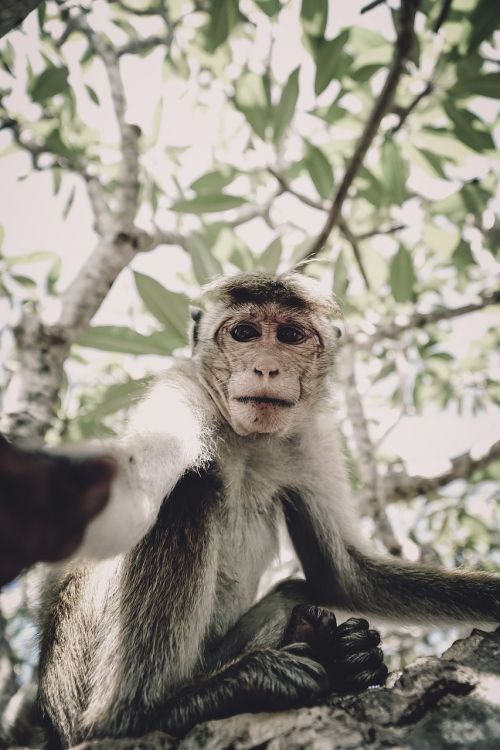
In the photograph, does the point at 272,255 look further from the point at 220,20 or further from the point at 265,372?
the point at 265,372

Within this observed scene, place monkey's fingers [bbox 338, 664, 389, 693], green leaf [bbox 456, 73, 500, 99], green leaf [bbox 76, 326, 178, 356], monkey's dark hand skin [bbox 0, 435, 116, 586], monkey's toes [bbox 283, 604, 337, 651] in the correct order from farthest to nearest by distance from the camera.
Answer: green leaf [bbox 76, 326, 178, 356] → green leaf [bbox 456, 73, 500, 99] → monkey's toes [bbox 283, 604, 337, 651] → monkey's fingers [bbox 338, 664, 389, 693] → monkey's dark hand skin [bbox 0, 435, 116, 586]

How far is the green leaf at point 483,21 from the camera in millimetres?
3363

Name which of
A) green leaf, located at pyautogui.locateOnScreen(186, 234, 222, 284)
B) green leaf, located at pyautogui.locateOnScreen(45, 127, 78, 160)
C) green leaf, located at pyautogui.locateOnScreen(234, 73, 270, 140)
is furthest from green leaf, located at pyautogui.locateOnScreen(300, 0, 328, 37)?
green leaf, located at pyautogui.locateOnScreen(45, 127, 78, 160)

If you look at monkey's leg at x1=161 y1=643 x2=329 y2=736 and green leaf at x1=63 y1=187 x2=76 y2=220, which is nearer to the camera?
monkey's leg at x1=161 y1=643 x2=329 y2=736

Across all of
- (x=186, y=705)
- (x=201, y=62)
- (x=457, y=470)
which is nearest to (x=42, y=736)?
(x=186, y=705)

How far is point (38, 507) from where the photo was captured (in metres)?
1.37

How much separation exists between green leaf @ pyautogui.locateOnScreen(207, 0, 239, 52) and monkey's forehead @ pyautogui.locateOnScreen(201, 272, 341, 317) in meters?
1.55

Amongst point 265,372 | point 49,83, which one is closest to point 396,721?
point 265,372

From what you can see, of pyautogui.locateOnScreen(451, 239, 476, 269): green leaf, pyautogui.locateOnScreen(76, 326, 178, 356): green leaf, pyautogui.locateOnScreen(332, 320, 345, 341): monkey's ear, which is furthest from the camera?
pyautogui.locateOnScreen(451, 239, 476, 269): green leaf

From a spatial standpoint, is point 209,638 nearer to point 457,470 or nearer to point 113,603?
point 113,603

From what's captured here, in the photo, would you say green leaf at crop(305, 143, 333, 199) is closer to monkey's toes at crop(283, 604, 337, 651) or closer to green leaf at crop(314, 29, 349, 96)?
green leaf at crop(314, 29, 349, 96)

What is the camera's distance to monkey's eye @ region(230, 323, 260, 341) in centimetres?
339

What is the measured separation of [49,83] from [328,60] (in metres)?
2.11

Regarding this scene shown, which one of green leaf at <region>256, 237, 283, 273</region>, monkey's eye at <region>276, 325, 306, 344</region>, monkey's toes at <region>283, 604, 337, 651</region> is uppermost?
green leaf at <region>256, 237, 283, 273</region>
